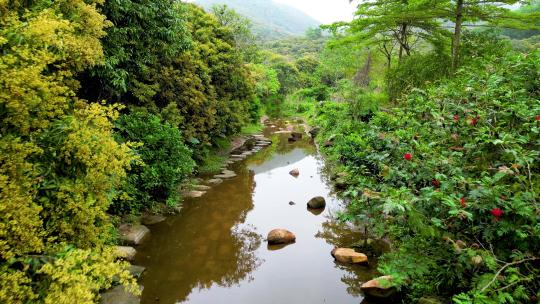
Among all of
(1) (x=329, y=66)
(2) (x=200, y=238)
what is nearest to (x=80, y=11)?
(2) (x=200, y=238)

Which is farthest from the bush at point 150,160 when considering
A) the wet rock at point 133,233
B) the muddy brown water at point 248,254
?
the muddy brown water at point 248,254

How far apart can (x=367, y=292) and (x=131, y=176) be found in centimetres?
652

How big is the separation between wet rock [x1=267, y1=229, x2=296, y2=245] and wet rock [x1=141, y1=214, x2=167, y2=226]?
3.48 meters

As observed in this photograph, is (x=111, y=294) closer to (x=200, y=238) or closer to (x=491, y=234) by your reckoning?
(x=200, y=238)

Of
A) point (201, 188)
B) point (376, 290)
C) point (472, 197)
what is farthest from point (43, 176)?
point (201, 188)

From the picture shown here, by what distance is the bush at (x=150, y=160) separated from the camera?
9.27 metres

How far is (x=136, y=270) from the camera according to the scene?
24.4 ft

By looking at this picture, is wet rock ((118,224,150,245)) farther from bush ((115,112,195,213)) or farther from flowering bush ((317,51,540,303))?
flowering bush ((317,51,540,303))

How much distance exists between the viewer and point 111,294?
6344mm

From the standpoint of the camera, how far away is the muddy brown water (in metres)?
7.02

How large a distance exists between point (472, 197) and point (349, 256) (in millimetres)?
4456

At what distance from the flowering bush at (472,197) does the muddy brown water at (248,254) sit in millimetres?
1918

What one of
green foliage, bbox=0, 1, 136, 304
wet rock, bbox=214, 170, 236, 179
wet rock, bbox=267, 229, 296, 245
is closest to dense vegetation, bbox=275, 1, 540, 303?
wet rock, bbox=267, 229, 296, 245

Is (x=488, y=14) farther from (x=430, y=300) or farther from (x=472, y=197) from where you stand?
(x=430, y=300)
